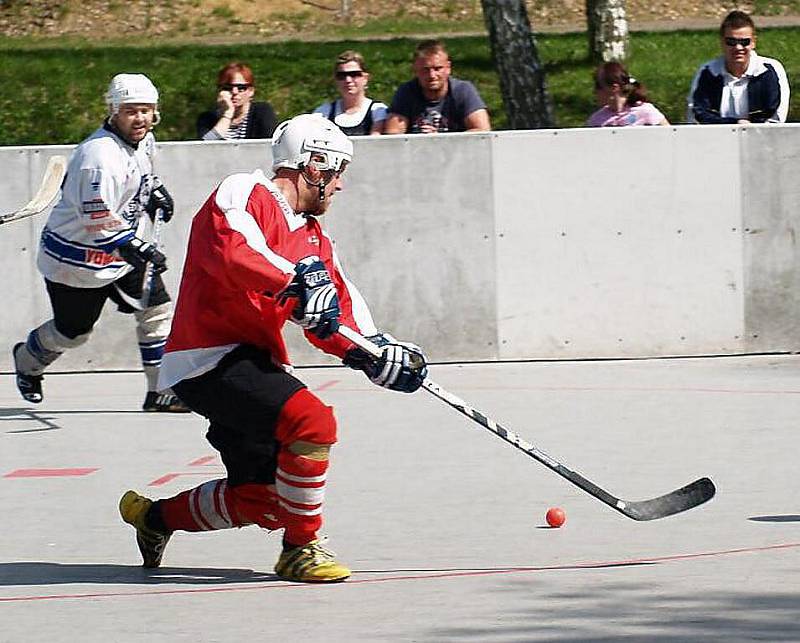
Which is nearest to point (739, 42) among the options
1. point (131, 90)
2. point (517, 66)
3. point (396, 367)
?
point (131, 90)

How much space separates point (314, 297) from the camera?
5.37 metres

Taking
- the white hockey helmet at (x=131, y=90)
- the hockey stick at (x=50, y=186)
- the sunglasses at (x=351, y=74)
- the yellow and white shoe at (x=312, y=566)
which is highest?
the sunglasses at (x=351, y=74)

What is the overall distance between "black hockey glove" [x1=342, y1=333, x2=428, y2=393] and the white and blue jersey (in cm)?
316

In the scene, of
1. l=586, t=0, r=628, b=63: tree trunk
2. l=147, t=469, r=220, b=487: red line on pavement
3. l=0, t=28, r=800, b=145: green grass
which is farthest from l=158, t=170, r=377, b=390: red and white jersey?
l=586, t=0, r=628, b=63: tree trunk

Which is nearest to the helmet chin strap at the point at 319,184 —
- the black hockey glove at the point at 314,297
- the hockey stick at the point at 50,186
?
the black hockey glove at the point at 314,297

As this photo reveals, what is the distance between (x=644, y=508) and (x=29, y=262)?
5.51m

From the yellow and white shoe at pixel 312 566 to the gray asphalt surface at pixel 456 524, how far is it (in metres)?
0.04

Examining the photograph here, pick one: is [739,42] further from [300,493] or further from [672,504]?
[300,493]

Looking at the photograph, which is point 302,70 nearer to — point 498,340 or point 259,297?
point 498,340

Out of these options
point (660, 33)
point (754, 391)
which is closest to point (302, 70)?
point (660, 33)

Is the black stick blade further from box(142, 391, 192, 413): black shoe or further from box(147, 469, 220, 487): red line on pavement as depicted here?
box(142, 391, 192, 413): black shoe

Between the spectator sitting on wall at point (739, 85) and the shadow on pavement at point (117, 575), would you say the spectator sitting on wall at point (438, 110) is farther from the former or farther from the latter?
the shadow on pavement at point (117, 575)

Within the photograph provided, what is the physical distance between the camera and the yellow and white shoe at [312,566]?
5.51m

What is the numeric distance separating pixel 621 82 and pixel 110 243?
3.38m
